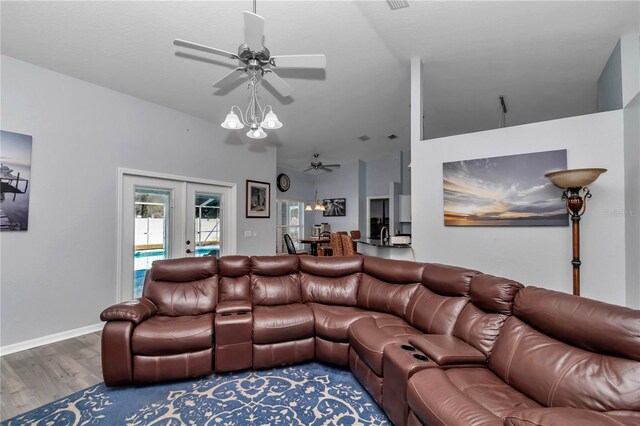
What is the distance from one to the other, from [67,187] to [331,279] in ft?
11.1

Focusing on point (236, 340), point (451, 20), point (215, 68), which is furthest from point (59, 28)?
point (451, 20)

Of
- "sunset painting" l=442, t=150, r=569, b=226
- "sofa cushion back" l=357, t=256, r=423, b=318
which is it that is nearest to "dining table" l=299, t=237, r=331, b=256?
"sofa cushion back" l=357, t=256, r=423, b=318

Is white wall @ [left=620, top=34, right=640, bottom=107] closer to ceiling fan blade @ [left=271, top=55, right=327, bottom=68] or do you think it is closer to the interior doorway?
→ ceiling fan blade @ [left=271, top=55, right=327, bottom=68]

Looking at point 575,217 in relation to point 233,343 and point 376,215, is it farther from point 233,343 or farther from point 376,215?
point 376,215

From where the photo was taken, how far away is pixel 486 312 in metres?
2.12

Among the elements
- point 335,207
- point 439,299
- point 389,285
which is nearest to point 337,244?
point 389,285

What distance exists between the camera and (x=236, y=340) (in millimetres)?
2578

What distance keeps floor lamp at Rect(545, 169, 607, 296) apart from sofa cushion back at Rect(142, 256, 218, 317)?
3.61 m

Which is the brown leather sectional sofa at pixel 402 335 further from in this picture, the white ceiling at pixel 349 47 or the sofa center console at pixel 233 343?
the white ceiling at pixel 349 47

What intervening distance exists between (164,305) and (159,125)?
9.06ft

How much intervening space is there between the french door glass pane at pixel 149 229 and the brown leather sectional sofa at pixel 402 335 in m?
1.17

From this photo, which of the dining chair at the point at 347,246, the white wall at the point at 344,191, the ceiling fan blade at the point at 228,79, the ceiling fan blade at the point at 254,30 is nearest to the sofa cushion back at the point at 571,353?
the ceiling fan blade at the point at 254,30

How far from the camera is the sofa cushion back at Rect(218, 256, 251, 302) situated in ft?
10.5

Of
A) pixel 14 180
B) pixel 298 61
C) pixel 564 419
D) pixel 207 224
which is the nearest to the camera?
pixel 564 419
